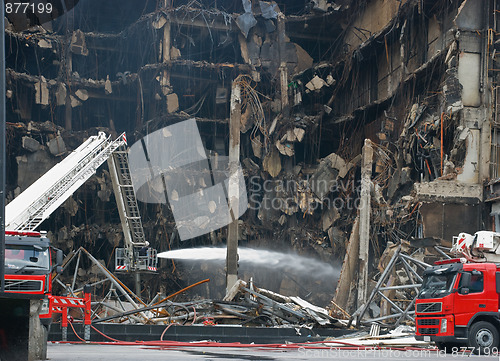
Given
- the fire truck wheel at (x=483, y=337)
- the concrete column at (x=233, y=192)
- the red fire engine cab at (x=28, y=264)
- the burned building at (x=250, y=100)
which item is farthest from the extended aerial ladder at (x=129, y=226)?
the fire truck wheel at (x=483, y=337)

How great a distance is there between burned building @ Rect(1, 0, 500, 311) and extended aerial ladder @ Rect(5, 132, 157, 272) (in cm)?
641

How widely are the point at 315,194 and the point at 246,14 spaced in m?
11.2

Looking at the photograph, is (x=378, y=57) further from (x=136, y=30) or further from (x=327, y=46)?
(x=136, y=30)

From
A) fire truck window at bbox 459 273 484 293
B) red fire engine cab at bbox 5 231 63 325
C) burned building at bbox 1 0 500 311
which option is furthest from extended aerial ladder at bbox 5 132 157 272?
fire truck window at bbox 459 273 484 293

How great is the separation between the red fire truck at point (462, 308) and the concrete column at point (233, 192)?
11.6 m

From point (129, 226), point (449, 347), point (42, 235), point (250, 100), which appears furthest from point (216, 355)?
point (250, 100)

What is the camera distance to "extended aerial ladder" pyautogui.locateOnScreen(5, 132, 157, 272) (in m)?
22.7

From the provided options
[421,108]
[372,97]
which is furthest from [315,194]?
[421,108]

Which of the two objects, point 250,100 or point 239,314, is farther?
point 250,100

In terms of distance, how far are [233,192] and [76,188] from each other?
21.4 feet

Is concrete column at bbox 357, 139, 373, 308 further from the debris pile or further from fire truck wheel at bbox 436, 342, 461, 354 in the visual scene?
fire truck wheel at bbox 436, 342, 461, 354

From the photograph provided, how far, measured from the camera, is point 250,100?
127ft

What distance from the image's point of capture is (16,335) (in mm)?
9016

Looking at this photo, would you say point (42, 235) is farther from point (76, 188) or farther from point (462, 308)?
Answer: point (462, 308)
